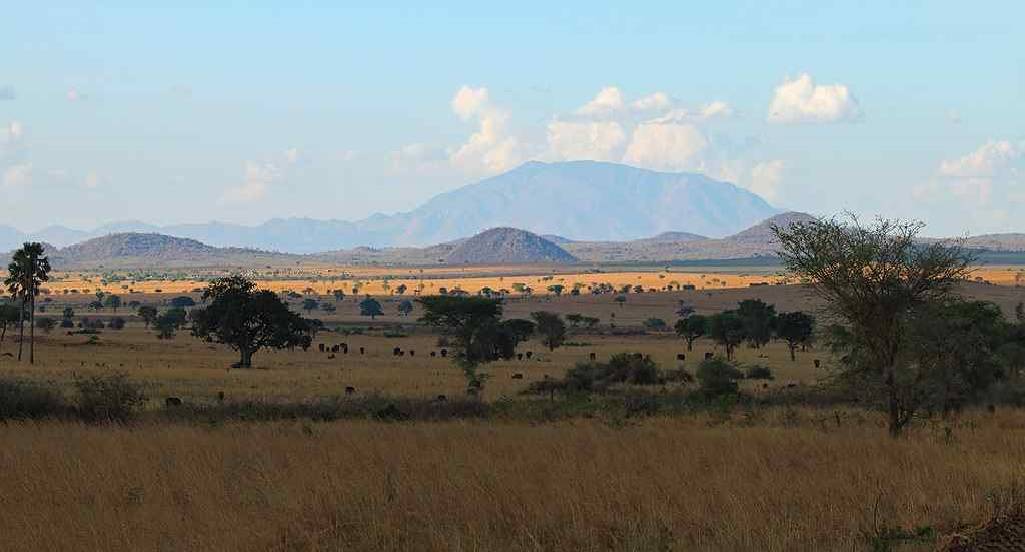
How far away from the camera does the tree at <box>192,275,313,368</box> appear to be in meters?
71.4

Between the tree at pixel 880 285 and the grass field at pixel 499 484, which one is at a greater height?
the tree at pixel 880 285

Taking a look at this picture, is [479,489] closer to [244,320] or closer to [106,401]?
[106,401]

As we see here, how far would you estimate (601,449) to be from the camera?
17297 millimetres

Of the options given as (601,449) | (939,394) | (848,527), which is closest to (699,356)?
(939,394)

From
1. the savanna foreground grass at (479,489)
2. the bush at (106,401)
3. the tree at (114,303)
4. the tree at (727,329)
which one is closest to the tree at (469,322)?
the tree at (727,329)

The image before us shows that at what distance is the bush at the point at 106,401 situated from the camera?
85.2 ft

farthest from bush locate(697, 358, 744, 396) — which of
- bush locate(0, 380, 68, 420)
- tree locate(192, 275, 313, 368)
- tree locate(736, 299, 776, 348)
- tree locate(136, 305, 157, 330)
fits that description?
tree locate(136, 305, 157, 330)

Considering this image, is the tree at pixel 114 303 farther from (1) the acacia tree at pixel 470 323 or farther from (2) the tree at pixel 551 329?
(1) the acacia tree at pixel 470 323

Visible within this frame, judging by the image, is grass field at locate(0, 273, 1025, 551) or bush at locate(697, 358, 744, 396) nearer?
grass field at locate(0, 273, 1025, 551)

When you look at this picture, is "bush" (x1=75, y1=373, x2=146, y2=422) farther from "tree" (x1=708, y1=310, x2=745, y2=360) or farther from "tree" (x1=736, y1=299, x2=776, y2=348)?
"tree" (x1=736, y1=299, x2=776, y2=348)

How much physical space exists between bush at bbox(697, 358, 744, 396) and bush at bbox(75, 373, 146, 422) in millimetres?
21029

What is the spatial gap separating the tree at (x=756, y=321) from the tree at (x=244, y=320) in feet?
125

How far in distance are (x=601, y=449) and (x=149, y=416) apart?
13845 millimetres

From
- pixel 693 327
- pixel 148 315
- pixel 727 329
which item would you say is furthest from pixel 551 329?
pixel 148 315
